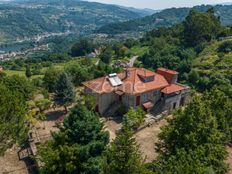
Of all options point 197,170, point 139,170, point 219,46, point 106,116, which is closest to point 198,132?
point 197,170

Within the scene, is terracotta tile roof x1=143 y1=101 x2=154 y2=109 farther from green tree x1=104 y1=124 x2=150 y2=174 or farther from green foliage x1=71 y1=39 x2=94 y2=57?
green foliage x1=71 y1=39 x2=94 y2=57

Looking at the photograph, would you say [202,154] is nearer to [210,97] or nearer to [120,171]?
[120,171]

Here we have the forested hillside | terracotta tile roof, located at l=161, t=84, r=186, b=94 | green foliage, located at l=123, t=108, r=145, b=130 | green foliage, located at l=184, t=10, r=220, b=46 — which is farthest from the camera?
green foliage, located at l=184, t=10, r=220, b=46

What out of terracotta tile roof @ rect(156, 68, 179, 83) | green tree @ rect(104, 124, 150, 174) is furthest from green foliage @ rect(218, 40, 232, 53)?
green tree @ rect(104, 124, 150, 174)

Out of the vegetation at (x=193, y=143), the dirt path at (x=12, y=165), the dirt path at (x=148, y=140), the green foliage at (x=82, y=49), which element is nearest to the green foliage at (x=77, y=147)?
the vegetation at (x=193, y=143)

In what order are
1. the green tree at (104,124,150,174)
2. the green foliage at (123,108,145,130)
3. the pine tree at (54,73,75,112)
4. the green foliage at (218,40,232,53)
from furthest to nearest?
the green foliage at (218,40,232,53) < the pine tree at (54,73,75,112) < the green foliage at (123,108,145,130) < the green tree at (104,124,150,174)

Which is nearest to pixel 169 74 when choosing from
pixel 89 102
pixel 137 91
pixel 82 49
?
pixel 137 91
